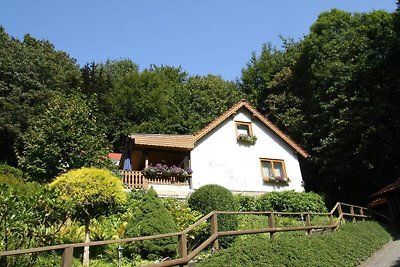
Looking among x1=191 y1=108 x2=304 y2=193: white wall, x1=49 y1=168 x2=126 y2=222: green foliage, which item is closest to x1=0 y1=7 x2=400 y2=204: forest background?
x1=191 y1=108 x2=304 y2=193: white wall

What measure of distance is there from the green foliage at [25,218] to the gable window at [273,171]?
16.4m

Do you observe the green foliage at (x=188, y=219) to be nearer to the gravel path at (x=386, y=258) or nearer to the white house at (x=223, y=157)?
the white house at (x=223, y=157)

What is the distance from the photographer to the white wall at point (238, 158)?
22.0 meters

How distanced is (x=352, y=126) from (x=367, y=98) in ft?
8.16

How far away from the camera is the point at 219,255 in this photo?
8219mm

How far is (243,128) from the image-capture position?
24.8 metres

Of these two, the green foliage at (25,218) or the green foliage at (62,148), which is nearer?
the green foliage at (25,218)

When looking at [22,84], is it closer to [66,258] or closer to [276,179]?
[276,179]

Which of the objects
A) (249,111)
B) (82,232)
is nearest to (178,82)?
(249,111)

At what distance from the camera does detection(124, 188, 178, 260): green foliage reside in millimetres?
10883

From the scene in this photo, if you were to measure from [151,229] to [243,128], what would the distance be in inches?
578

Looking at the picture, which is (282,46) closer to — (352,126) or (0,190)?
(352,126)

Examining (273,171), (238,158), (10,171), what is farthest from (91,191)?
(273,171)

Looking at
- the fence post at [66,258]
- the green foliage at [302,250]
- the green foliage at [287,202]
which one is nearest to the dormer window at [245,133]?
the green foliage at [287,202]
